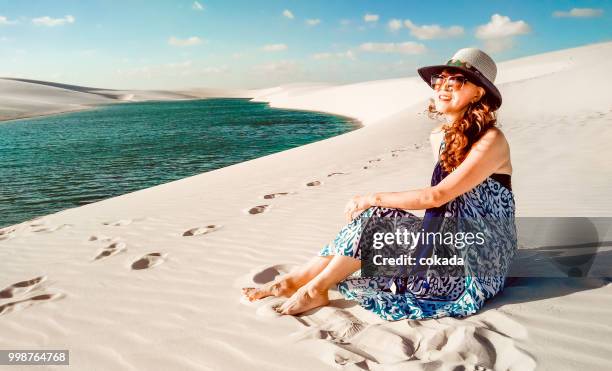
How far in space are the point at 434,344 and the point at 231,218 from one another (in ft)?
11.4

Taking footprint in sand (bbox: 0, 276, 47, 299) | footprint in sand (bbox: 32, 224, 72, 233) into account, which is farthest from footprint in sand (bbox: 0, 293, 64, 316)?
Result: footprint in sand (bbox: 32, 224, 72, 233)

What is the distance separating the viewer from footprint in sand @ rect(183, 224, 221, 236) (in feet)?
15.3

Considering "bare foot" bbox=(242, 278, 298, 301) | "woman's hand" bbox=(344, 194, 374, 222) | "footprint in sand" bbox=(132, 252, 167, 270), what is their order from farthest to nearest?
"footprint in sand" bbox=(132, 252, 167, 270) < "bare foot" bbox=(242, 278, 298, 301) < "woman's hand" bbox=(344, 194, 374, 222)

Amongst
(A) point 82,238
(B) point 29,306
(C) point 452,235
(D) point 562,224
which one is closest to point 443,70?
(C) point 452,235

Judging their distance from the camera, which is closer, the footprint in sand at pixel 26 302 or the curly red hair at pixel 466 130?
the curly red hair at pixel 466 130

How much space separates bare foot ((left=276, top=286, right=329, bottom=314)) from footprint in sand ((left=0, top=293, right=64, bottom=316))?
Answer: 180 cm

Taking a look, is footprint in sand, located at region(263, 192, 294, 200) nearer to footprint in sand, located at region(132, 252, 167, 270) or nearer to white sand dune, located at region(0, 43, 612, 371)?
white sand dune, located at region(0, 43, 612, 371)

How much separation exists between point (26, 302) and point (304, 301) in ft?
6.78

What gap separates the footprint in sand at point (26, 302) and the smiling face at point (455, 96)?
2976mm

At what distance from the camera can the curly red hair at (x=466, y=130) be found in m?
2.26

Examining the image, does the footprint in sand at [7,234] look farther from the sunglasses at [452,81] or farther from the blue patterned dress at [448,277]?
the sunglasses at [452,81]

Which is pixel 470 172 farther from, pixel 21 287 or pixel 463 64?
pixel 21 287

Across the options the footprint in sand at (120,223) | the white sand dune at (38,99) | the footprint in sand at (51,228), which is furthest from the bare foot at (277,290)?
the white sand dune at (38,99)

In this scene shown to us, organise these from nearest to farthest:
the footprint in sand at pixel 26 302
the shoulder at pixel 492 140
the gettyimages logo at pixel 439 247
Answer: the shoulder at pixel 492 140 → the gettyimages logo at pixel 439 247 → the footprint in sand at pixel 26 302
